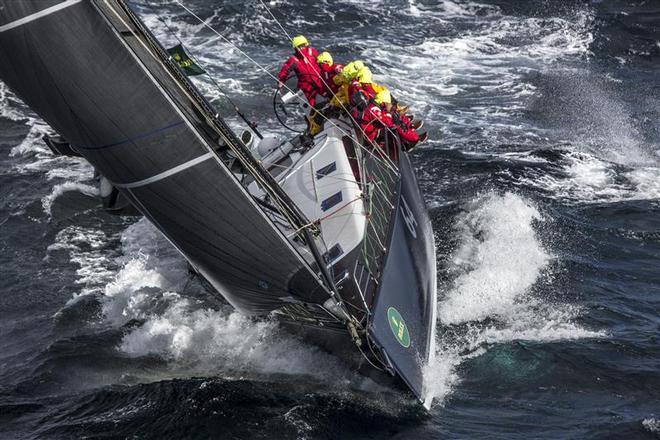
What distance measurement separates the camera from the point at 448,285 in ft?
39.0

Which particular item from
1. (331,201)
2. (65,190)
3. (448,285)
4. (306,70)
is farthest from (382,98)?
(65,190)

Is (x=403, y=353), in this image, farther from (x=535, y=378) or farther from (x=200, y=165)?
(x=200, y=165)

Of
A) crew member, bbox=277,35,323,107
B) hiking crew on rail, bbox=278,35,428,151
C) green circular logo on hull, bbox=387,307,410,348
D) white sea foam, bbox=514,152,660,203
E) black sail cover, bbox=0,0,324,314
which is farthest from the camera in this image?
white sea foam, bbox=514,152,660,203

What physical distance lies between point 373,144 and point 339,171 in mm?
790

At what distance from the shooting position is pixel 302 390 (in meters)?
9.50

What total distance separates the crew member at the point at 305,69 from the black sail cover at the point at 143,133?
3.58 meters

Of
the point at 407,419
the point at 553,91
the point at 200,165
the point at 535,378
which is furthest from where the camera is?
the point at 553,91

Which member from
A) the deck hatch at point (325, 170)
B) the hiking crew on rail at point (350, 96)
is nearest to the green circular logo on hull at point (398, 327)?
the deck hatch at point (325, 170)

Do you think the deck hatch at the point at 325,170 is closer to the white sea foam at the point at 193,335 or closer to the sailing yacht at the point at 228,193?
the sailing yacht at the point at 228,193

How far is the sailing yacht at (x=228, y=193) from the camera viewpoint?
7648mm

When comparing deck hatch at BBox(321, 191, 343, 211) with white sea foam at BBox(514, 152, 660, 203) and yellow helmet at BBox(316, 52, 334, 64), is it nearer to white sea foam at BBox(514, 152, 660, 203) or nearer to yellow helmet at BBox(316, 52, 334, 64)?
yellow helmet at BBox(316, 52, 334, 64)

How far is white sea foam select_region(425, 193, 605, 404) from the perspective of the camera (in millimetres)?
10297

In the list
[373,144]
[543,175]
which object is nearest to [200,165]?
[373,144]

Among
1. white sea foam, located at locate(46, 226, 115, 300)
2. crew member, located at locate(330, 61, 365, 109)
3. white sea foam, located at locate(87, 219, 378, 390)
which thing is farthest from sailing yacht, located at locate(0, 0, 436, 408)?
white sea foam, located at locate(46, 226, 115, 300)
